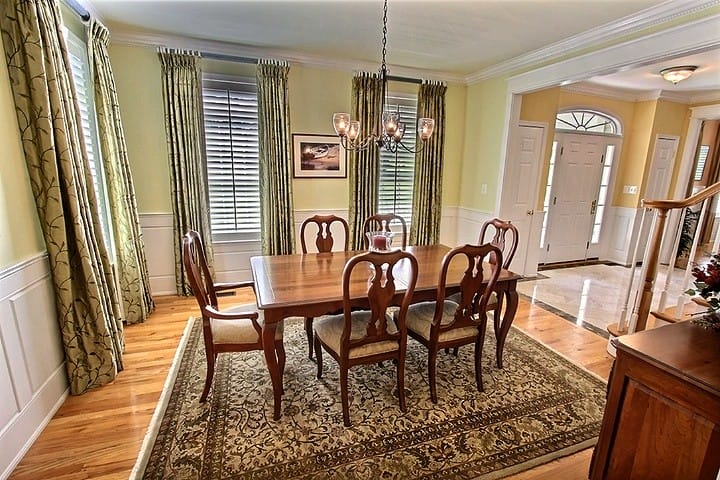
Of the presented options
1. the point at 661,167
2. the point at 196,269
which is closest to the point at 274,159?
the point at 196,269

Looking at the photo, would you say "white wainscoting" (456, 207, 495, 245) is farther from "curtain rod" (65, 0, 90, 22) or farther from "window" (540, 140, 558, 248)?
"curtain rod" (65, 0, 90, 22)

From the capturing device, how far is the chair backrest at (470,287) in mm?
1969

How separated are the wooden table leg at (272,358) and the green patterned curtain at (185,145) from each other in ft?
7.82

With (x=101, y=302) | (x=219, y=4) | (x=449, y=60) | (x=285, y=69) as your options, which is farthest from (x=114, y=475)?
(x=449, y=60)

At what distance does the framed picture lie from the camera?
4152 millimetres

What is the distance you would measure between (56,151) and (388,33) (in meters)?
2.77

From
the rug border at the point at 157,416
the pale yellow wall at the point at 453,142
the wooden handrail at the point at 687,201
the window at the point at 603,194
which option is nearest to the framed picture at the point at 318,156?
the pale yellow wall at the point at 453,142

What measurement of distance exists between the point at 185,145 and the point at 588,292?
5.05m

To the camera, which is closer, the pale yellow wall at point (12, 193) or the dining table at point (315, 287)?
the pale yellow wall at point (12, 193)

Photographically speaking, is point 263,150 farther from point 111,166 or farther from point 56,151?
point 56,151

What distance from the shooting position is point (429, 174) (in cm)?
466

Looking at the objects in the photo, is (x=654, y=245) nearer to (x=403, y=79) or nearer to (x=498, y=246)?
(x=498, y=246)

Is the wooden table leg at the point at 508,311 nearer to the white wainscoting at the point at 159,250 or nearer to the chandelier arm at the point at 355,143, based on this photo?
the chandelier arm at the point at 355,143

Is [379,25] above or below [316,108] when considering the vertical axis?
above
